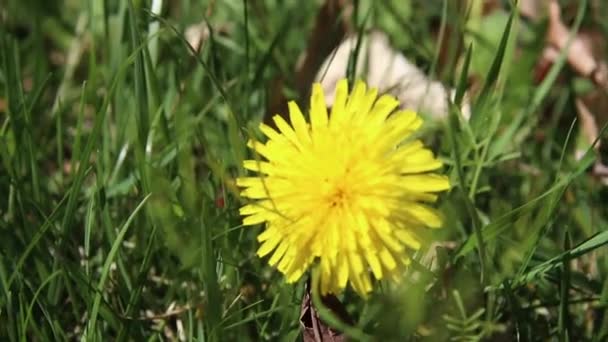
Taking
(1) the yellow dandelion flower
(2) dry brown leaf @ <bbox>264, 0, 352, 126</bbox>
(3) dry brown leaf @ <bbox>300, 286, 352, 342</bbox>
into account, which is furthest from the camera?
(2) dry brown leaf @ <bbox>264, 0, 352, 126</bbox>

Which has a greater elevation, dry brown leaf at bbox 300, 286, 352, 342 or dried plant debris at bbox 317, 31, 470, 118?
dried plant debris at bbox 317, 31, 470, 118

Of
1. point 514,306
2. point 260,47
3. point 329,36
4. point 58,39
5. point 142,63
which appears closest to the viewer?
point 514,306

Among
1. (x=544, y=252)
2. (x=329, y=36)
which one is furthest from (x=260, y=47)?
(x=544, y=252)

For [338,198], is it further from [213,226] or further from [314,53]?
[314,53]

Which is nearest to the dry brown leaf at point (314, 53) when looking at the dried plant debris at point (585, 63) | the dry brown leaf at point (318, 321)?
the dried plant debris at point (585, 63)

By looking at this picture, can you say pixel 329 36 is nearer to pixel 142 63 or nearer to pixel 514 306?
pixel 142 63

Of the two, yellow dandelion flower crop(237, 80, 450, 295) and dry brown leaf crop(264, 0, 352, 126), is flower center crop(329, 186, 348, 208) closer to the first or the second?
yellow dandelion flower crop(237, 80, 450, 295)

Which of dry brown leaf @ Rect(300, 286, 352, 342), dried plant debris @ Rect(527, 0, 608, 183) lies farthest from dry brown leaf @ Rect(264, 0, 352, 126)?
dry brown leaf @ Rect(300, 286, 352, 342)
